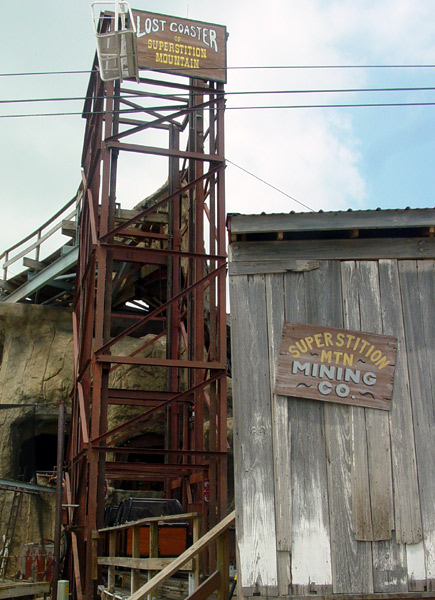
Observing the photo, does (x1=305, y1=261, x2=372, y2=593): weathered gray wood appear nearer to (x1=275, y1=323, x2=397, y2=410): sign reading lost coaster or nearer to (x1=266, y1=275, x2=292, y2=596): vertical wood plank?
(x1=275, y1=323, x2=397, y2=410): sign reading lost coaster

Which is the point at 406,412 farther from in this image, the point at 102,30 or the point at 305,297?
the point at 102,30

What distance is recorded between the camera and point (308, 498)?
7031 mm

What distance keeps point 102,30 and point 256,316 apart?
36.2 feet

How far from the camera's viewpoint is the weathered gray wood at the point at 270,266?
7652mm

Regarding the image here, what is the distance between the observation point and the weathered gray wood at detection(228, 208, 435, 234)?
7652 millimetres

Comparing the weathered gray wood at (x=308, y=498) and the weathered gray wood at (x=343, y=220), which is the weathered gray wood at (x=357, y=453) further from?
the weathered gray wood at (x=343, y=220)

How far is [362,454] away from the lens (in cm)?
717

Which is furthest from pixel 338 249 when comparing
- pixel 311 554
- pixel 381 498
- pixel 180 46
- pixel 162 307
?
pixel 180 46

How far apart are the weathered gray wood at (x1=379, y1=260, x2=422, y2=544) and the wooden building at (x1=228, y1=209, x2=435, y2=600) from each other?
0.03 feet

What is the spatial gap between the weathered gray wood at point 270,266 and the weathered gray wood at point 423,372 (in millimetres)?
1001

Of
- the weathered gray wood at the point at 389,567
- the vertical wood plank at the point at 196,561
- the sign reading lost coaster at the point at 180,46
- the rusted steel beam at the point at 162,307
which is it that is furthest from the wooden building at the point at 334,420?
the sign reading lost coaster at the point at 180,46

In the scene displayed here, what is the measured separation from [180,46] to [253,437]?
11001mm

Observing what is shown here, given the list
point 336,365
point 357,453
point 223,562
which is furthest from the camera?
point 223,562

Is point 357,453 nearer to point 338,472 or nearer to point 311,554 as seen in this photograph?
point 338,472
